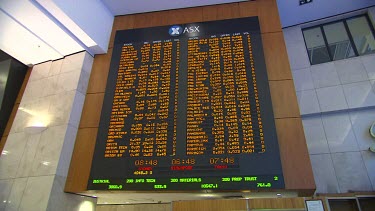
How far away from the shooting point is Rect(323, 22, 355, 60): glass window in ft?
18.9

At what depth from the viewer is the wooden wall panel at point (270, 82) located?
12.6ft

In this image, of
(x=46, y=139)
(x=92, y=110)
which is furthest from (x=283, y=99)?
(x=46, y=139)

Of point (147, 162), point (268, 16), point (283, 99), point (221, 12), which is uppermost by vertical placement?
point (221, 12)

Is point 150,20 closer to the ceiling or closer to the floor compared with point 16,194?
closer to the ceiling

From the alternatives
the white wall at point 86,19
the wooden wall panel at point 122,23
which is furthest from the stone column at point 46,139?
the wooden wall panel at point 122,23

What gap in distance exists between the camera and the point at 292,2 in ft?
18.4

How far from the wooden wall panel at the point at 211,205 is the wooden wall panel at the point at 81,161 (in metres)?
1.54

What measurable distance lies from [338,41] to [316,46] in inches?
17.0

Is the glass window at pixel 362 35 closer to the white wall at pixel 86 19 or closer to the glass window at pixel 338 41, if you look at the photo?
the glass window at pixel 338 41

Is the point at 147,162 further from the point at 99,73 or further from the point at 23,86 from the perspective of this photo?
the point at 23,86

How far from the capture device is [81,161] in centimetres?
443

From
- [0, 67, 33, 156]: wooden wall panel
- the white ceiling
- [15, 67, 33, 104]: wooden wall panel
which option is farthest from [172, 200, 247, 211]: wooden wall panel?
[15, 67, 33, 104]: wooden wall panel

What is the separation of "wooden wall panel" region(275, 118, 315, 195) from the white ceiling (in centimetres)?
276

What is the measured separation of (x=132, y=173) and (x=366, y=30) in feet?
18.0
